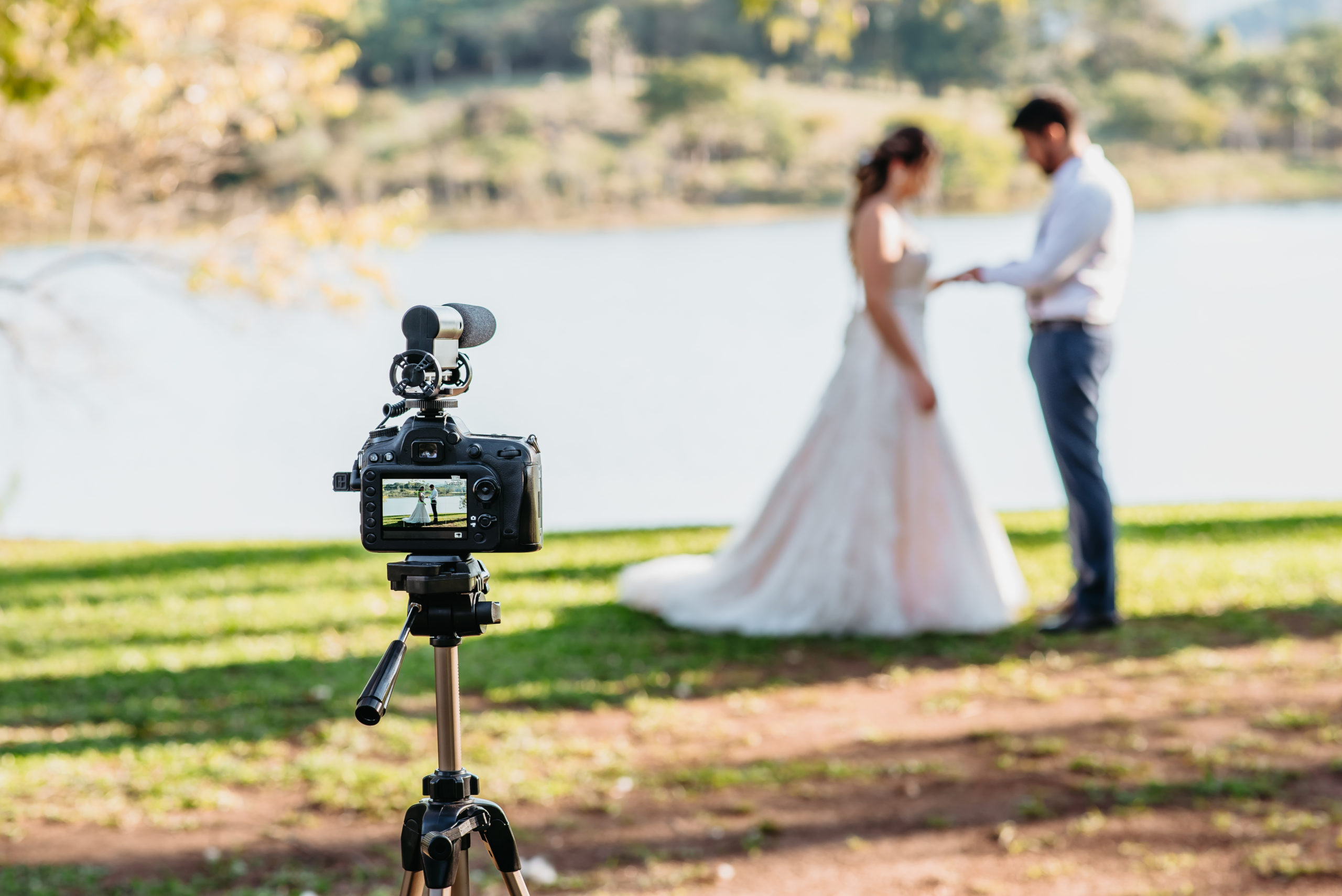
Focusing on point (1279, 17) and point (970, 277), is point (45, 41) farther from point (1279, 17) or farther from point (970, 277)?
point (1279, 17)

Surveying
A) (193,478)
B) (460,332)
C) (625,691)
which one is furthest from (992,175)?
(460,332)

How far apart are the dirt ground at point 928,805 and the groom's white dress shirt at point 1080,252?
144 cm

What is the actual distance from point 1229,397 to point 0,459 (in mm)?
14869

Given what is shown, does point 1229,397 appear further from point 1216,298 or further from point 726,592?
point 726,592

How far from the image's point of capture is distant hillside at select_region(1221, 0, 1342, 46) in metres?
29.5

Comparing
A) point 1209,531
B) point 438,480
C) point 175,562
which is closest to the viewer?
point 438,480

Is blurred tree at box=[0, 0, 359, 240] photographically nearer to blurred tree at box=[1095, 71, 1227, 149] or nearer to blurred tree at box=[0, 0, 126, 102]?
blurred tree at box=[0, 0, 126, 102]

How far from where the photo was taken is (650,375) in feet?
63.0

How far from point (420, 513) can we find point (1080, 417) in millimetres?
4042

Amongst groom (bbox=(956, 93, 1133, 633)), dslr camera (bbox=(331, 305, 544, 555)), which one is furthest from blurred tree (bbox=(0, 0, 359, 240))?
dslr camera (bbox=(331, 305, 544, 555))

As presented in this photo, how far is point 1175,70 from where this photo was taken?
84.9 ft

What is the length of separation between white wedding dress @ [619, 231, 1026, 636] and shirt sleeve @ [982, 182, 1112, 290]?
2.10ft

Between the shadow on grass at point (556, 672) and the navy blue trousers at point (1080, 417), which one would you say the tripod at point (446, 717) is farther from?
the navy blue trousers at point (1080, 417)

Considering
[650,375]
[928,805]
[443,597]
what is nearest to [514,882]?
[443,597]
